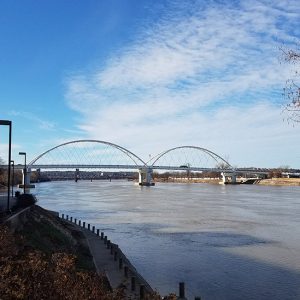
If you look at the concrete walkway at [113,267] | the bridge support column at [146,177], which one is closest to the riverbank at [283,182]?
the bridge support column at [146,177]

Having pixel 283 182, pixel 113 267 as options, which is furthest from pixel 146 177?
pixel 113 267

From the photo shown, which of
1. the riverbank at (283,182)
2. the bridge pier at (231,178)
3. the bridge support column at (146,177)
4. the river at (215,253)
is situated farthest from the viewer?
the bridge pier at (231,178)

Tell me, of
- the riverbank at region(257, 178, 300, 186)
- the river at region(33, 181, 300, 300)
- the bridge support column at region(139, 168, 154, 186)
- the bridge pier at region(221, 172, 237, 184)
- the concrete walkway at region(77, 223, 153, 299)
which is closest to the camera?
the concrete walkway at region(77, 223, 153, 299)

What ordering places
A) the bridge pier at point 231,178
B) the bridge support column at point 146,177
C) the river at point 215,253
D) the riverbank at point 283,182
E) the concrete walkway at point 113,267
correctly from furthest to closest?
the bridge pier at point 231,178, the riverbank at point 283,182, the bridge support column at point 146,177, the river at point 215,253, the concrete walkway at point 113,267

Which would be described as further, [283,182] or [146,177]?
[283,182]

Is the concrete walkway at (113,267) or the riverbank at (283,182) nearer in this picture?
the concrete walkway at (113,267)

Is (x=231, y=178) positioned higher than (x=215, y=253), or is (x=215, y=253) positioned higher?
(x=231, y=178)

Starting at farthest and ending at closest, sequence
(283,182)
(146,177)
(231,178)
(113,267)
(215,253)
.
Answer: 1. (231,178)
2. (283,182)
3. (146,177)
4. (215,253)
5. (113,267)

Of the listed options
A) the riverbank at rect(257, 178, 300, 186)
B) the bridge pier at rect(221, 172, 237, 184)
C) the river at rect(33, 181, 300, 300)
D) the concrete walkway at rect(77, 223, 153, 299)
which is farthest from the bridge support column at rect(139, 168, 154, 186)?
the concrete walkway at rect(77, 223, 153, 299)

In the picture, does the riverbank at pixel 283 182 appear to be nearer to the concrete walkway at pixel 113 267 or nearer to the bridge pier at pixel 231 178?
the bridge pier at pixel 231 178

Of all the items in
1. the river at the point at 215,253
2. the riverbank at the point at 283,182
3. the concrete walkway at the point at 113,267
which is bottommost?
the river at the point at 215,253

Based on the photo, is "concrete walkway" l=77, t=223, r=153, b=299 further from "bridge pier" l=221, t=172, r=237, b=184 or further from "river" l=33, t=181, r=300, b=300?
"bridge pier" l=221, t=172, r=237, b=184

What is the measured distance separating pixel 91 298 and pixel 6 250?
3293 mm

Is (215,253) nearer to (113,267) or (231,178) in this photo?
(113,267)
